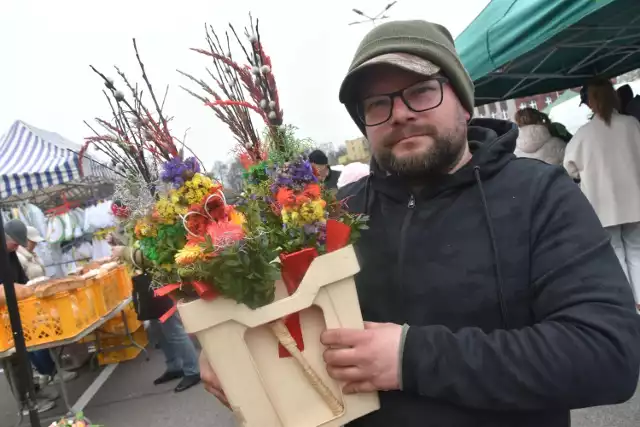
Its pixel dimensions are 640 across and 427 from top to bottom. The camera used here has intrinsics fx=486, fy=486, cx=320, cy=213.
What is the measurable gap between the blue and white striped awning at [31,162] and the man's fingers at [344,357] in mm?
5699

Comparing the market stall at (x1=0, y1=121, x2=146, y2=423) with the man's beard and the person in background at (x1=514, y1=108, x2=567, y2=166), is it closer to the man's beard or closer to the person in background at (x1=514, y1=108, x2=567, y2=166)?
the man's beard

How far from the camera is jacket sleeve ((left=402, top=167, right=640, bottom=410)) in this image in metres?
0.98

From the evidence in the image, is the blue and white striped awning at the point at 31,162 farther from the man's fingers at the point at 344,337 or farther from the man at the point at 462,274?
the man's fingers at the point at 344,337

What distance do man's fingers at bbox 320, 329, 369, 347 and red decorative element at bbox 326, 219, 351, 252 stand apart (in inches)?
7.3

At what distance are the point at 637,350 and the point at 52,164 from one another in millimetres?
7506

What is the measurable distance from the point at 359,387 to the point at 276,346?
0.21 m

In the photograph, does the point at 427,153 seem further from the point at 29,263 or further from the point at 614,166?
the point at 29,263

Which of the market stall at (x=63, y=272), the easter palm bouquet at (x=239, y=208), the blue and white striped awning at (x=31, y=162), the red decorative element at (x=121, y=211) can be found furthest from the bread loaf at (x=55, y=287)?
the easter palm bouquet at (x=239, y=208)

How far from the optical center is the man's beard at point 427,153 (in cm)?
124

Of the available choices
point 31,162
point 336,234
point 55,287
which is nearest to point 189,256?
point 336,234

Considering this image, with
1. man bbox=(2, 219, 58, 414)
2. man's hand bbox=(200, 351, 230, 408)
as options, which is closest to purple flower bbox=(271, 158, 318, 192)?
man's hand bbox=(200, 351, 230, 408)

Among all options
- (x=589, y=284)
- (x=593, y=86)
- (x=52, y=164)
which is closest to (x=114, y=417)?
(x=52, y=164)

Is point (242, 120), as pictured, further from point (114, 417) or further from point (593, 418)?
point (114, 417)

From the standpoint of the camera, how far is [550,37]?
3.05m
